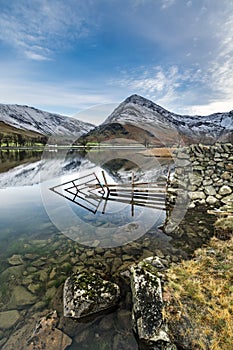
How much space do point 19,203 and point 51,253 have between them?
752cm

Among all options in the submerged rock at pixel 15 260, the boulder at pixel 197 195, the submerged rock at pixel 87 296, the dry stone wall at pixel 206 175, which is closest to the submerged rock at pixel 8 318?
the submerged rock at pixel 87 296

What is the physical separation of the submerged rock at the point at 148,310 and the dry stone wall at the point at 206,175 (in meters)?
8.23

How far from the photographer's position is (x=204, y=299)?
4285mm

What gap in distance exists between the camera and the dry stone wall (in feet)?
39.2

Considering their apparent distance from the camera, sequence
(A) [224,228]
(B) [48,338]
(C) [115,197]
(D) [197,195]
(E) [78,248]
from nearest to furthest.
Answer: (B) [48,338] → (E) [78,248] → (A) [224,228] → (D) [197,195] → (C) [115,197]

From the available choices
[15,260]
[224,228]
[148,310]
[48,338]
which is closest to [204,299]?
[148,310]

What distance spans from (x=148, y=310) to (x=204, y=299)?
1.35 meters

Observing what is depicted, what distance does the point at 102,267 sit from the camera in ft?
20.7

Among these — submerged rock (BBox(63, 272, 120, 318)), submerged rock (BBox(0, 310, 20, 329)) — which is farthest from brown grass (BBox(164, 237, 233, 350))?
submerged rock (BBox(0, 310, 20, 329))

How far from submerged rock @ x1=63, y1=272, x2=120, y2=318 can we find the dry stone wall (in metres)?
8.42

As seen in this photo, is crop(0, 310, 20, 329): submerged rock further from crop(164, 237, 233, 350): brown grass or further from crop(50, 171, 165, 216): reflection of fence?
crop(50, 171, 165, 216): reflection of fence

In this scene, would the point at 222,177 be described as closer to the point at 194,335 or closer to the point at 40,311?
the point at 194,335

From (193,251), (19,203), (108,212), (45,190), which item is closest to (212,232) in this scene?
(193,251)

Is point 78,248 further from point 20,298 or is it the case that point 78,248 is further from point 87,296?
point 87,296
